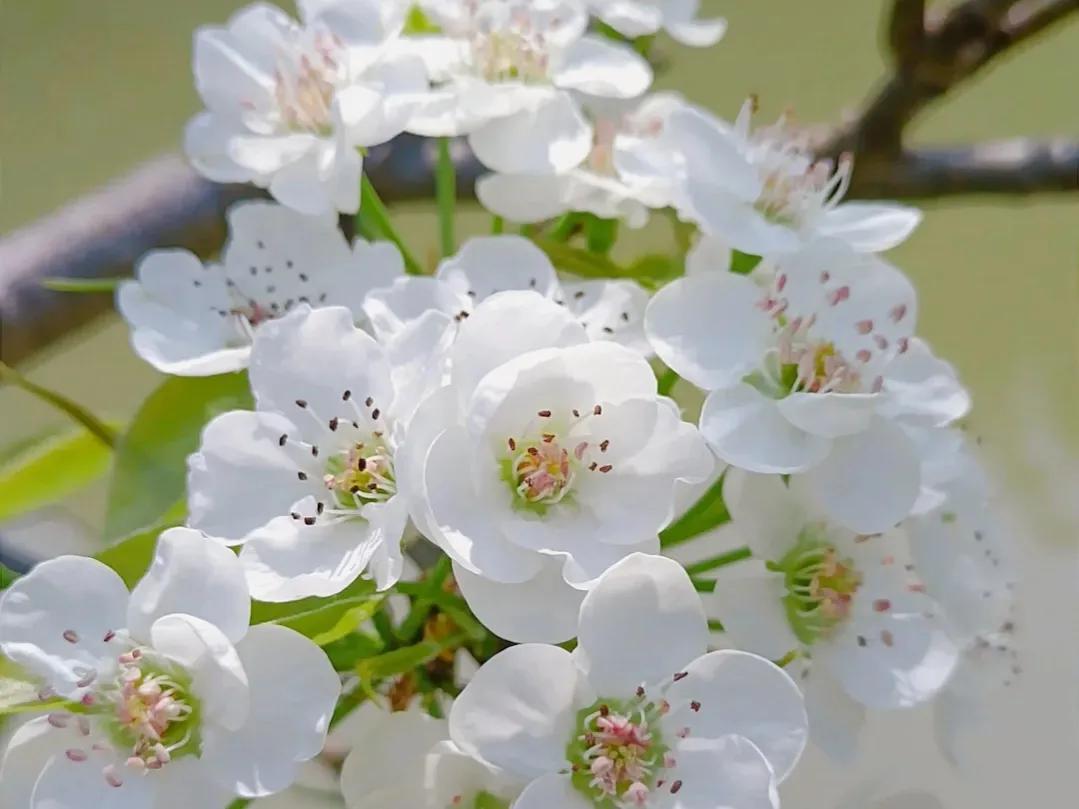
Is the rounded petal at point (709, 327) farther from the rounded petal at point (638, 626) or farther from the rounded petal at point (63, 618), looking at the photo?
the rounded petal at point (63, 618)

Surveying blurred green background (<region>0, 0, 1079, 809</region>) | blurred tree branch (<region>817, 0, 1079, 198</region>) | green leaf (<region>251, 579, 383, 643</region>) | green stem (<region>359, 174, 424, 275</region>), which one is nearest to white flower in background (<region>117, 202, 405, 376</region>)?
green stem (<region>359, 174, 424, 275</region>)

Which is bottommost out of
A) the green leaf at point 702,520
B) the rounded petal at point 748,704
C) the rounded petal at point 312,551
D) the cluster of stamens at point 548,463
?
the green leaf at point 702,520

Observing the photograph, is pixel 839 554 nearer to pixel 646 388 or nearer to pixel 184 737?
pixel 646 388

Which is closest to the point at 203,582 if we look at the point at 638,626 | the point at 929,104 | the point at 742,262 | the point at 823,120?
the point at 638,626

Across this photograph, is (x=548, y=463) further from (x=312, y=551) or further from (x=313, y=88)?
(x=313, y=88)

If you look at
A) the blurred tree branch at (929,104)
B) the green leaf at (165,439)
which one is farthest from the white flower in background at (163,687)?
the blurred tree branch at (929,104)

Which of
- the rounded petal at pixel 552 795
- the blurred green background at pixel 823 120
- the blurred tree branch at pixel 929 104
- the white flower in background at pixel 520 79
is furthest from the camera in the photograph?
the blurred green background at pixel 823 120
